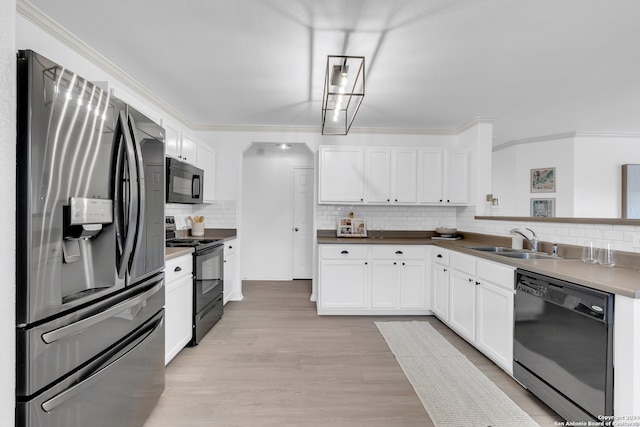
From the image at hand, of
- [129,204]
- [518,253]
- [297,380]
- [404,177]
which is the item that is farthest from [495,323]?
[129,204]

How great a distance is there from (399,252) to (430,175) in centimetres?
116

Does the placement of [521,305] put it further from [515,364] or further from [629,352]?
[629,352]

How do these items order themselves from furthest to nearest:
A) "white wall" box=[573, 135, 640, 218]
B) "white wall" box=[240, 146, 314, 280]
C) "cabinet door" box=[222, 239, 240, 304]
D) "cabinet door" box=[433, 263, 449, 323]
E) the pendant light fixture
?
"white wall" box=[240, 146, 314, 280]
"white wall" box=[573, 135, 640, 218]
"cabinet door" box=[222, 239, 240, 304]
"cabinet door" box=[433, 263, 449, 323]
the pendant light fixture

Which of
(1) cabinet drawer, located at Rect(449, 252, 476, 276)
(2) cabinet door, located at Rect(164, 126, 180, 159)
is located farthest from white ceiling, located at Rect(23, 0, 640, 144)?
(1) cabinet drawer, located at Rect(449, 252, 476, 276)

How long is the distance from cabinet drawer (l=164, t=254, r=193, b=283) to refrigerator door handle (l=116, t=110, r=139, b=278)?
78cm

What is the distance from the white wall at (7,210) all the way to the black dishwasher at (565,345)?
252 centimetres

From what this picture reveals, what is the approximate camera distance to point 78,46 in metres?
2.17

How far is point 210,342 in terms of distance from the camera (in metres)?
2.83

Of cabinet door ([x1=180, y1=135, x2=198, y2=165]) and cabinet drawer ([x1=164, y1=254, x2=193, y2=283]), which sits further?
cabinet door ([x1=180, y1=135, x2=198, y2=165])

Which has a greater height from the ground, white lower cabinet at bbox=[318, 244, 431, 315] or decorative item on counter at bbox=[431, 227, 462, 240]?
decorative item on counter at bbox=[431, 227, 462, 240]

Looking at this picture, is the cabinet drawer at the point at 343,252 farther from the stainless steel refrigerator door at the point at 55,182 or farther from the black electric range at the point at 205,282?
the stainless steel refrigerator door at the point at 55,182

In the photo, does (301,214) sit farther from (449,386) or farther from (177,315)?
(449,386)

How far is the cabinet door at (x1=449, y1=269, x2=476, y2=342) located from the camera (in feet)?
8.80

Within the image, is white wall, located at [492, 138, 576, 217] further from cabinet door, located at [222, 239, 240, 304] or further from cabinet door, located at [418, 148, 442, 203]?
cabinet door, located at [222, 239, 240, 304]
